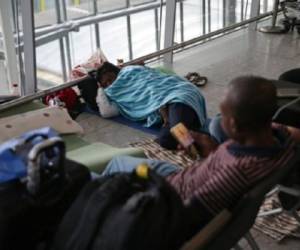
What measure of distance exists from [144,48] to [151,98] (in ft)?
8.83

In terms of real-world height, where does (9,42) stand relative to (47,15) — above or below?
above

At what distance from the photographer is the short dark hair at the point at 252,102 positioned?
1.32m

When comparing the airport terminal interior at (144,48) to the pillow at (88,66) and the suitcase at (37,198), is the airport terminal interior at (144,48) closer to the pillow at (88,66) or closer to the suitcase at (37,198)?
the pillow at (88,66)

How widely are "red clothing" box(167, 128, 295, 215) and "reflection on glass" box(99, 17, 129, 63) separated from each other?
4.33 m

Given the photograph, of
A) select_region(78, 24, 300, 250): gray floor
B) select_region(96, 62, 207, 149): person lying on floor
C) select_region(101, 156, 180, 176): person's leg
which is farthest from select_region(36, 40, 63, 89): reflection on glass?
select_region(101, 156, 180, 176): person's leg

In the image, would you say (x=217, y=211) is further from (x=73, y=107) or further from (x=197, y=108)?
(x=73, y=107)

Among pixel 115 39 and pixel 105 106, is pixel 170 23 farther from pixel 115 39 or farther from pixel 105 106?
pixel 115 39

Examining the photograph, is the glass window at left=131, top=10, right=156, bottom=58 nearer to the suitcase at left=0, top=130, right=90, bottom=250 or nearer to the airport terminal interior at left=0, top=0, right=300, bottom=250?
the airport terminal interior at left=0, top=0, right=300, bottom=250

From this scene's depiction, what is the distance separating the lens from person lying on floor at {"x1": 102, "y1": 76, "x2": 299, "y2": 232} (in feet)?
4.33

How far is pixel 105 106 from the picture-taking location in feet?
10.6

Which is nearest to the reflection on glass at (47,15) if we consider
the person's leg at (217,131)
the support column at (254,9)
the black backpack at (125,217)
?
the support column at (254,9)

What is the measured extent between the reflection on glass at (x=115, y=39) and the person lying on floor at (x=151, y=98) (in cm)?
234

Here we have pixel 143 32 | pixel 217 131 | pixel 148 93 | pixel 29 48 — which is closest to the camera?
pixel 217 131

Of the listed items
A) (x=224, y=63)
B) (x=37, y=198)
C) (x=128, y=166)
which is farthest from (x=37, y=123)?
(x=224, y=63)
